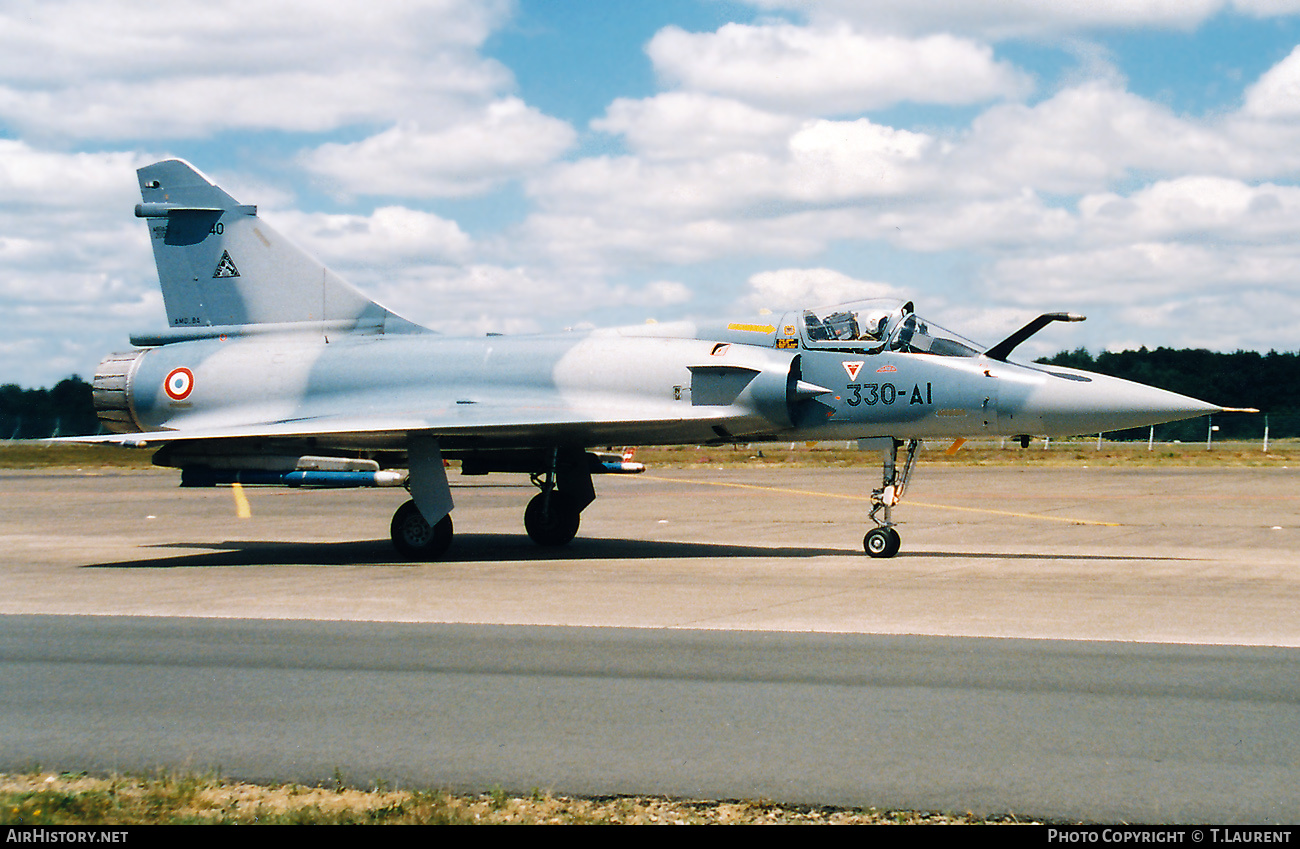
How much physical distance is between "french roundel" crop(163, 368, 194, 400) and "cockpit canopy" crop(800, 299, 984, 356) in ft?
30.6

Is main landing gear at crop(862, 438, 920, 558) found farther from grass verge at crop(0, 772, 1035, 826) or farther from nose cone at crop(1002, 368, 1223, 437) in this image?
grass verge at crop(0, 772, 1035, 826)

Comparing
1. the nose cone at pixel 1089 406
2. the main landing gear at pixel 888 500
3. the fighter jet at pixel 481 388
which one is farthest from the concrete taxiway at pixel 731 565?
the nose cone at pixel 1089 406

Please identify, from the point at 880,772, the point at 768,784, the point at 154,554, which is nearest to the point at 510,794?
the point at 768,784

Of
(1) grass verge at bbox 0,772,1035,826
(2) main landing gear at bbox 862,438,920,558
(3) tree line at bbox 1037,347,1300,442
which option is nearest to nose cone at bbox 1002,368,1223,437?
(2) main landing gear at bbox 862,438,920,558

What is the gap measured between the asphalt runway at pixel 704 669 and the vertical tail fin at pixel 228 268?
3.86m

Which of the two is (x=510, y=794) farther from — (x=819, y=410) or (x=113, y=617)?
(x=819, y=410)

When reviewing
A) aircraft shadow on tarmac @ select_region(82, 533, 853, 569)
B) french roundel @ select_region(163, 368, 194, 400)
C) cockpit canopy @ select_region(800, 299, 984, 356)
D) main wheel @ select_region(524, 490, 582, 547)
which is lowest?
aircraft shadow on tarmac @ select_region(82, 533, 853, 569)

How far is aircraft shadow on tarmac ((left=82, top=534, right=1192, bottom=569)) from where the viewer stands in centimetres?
1488

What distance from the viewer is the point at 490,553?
1627 cm

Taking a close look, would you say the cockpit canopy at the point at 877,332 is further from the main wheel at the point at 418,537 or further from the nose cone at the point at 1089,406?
the main wheel at the point at 418,537

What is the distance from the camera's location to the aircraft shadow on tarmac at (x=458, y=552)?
15141 mm

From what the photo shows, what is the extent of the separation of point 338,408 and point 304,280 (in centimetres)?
275
